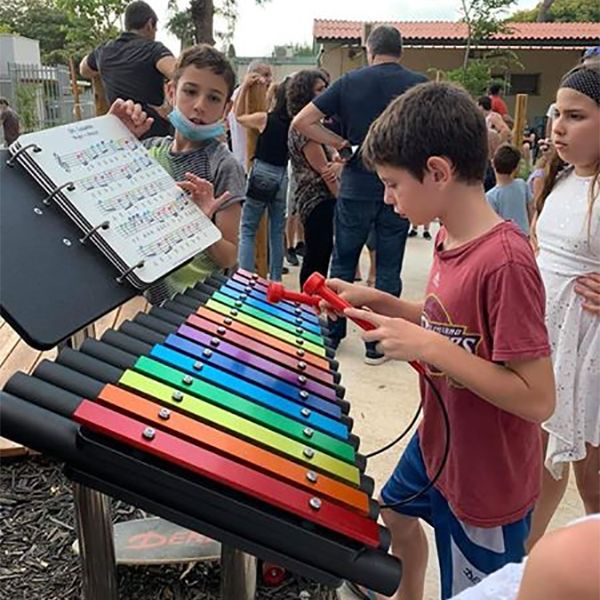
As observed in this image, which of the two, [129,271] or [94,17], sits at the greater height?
[94,17]

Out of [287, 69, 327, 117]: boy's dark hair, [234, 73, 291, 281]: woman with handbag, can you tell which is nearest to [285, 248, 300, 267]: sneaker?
[234, 73, 291, 281]: woman with handbag

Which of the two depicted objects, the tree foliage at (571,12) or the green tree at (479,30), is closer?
the green tree at (479,30)

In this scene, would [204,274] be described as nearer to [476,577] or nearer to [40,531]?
[40,531]

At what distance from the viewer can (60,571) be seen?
2.05 m

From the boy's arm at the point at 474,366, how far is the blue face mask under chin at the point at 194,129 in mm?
1128

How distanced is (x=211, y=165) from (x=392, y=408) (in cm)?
172

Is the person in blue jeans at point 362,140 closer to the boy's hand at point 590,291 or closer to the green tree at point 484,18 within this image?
the boy's hand at point 590,291

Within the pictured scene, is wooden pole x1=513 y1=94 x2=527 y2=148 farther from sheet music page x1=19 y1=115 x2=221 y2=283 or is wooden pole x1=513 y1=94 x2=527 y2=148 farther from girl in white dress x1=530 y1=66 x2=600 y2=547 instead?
sheet music page x1=19 y1=115 x2=221 y2=283

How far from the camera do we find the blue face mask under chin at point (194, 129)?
2.19m

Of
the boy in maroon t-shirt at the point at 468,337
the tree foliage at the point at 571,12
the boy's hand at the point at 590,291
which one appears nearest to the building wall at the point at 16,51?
the boy's hand at the point at 590,291

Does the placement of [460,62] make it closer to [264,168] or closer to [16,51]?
[16,51]

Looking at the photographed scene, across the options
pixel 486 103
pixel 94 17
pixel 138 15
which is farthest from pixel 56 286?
pixel 94 17

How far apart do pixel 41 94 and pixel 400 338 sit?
12207mm

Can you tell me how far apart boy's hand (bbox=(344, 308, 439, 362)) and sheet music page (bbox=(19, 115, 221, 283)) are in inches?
19.2
